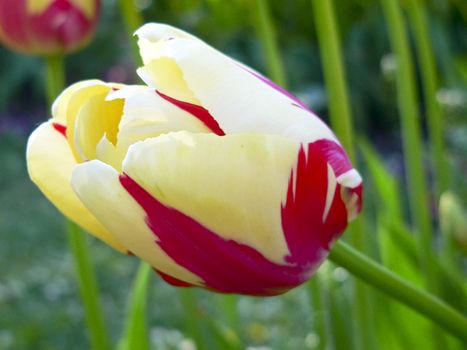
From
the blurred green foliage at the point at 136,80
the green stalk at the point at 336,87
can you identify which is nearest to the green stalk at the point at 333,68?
the green stalk at the point at 336,87

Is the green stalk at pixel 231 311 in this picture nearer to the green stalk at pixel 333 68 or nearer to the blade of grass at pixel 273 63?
the blade of grass at pixel 273 63

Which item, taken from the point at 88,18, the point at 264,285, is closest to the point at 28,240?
the point at 88,18

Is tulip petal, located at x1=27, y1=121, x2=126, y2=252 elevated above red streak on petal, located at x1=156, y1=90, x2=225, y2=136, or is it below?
below

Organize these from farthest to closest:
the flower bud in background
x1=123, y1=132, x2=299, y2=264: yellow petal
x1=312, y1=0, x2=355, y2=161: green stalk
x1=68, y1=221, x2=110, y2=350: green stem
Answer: the flower bud in background, x1=68, y1=221, x2=110, y2=350: green stem, x1=312, y1=0, x2=355, y2=161: green stalk, x1=123, y1=132, x2=299, y2=264: yellow petal

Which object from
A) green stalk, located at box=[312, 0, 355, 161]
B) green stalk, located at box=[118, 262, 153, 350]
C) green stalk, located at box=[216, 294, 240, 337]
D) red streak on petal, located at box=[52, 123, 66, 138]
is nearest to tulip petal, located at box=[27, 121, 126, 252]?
red streak on petal, located at box=[52, 123, 66, 138]

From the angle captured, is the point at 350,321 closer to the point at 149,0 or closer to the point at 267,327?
the point at 267,327

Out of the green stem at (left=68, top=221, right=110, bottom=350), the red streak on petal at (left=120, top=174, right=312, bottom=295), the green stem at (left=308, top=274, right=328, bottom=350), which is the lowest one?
the green stem at (left=308, top=274, right=328, bottom=350)

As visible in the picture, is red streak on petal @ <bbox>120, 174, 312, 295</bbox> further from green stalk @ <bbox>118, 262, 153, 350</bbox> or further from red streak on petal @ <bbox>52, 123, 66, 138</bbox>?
green stalk @ <bbox>118, 262, 153, 350</bbox>
